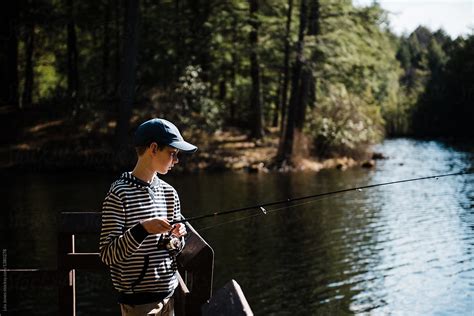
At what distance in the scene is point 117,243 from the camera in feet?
9.36

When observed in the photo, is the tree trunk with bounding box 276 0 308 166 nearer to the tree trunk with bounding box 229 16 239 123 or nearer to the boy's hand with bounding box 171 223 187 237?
the tree trunk with bounding box 229 16 239 123

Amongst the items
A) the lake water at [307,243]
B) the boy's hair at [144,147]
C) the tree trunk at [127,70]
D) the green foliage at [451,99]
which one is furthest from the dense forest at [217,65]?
the boy's hair at [144,147]

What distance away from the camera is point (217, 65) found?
29594 mm

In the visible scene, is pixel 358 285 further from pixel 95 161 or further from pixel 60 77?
pixel 60 77

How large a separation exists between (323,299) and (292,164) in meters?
16.3

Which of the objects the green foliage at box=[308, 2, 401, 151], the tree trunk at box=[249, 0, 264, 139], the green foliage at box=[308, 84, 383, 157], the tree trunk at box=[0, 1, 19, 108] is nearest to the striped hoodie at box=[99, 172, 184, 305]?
the green foliage at box=[308, 2, 401, 151]

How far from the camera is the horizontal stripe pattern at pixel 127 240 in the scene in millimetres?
2906

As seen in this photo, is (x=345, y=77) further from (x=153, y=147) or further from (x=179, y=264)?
(x=153, y=147)

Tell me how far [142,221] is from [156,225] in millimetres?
123

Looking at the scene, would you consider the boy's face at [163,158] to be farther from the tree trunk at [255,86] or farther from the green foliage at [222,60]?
the tree trunk at [255,86]

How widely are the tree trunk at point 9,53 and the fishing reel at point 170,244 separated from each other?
27.6m

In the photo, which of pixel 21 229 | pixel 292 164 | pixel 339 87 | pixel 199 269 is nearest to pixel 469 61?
pixel 339 87

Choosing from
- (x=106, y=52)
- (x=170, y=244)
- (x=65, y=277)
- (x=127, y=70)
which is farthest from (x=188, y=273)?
(x=106, y=52)

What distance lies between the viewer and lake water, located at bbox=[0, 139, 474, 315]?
8.84 m
